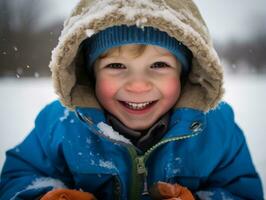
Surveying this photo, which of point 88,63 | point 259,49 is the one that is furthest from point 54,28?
point 88,63

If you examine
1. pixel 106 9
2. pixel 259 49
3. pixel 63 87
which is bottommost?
pixel 259 49

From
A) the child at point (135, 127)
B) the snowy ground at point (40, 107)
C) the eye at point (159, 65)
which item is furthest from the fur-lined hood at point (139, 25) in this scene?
the snowy ground at point (40, 107)

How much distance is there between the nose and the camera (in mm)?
1429

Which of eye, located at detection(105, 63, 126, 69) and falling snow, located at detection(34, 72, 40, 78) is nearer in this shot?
eye, located at detection(105, 63, 126, 69)

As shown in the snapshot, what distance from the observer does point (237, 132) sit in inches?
66.7

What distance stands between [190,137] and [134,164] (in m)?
0.23

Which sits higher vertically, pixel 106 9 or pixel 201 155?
pixel 106 9

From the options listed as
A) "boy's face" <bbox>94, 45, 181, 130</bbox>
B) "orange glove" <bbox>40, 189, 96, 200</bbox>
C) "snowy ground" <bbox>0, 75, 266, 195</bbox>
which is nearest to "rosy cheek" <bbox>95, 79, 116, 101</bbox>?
"boy's face" <bbox>94, 45, 181, 130</bbox>

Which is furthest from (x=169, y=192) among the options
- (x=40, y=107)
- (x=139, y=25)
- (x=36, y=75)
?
(x=36, y=75)

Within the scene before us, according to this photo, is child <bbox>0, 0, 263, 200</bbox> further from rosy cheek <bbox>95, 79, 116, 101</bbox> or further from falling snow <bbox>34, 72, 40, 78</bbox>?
falling snow <bbox>34, 72, 40, 78</bbox>

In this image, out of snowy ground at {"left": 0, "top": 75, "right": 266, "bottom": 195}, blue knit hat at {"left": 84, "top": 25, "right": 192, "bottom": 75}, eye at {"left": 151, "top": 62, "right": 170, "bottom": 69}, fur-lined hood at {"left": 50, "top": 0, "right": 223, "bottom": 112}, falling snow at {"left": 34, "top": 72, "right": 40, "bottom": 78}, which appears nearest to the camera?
fur-lined hood at {"left": 50, "top": 0, "right": 223, "bottom": 112}

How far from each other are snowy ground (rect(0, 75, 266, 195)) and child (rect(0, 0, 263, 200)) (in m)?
0.81

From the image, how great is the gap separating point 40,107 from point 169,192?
103 inches

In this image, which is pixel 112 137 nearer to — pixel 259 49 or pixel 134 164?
pixel 134 164
